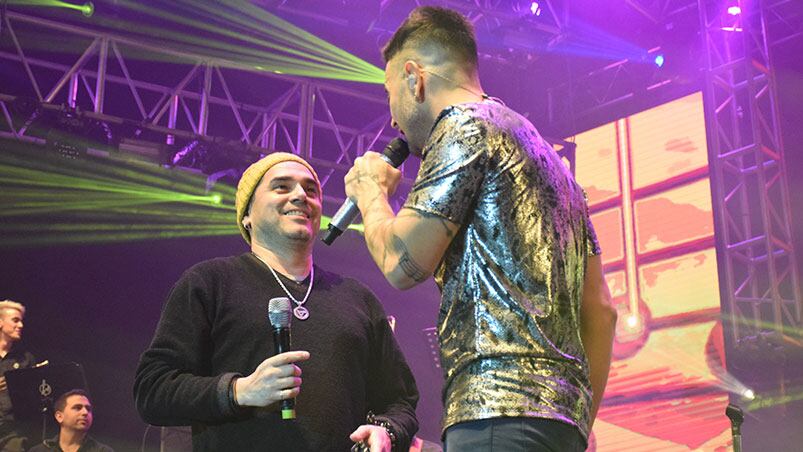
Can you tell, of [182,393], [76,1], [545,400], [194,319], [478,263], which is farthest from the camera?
[76,1]

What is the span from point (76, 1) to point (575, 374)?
23.8 ft

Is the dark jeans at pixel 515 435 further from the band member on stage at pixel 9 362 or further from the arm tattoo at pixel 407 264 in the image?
the band member on stage at pixel 9 362

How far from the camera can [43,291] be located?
8305 millimetres

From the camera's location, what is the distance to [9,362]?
717 centimetres

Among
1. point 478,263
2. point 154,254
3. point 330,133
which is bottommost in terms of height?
Result: point 478,263

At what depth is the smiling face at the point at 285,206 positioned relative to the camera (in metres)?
2.79

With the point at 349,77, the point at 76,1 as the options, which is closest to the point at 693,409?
the point at 349,77

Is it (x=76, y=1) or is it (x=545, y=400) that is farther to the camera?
(x=76, y=1)

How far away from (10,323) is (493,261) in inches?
245

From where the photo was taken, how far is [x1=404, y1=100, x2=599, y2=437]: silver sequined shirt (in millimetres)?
1643

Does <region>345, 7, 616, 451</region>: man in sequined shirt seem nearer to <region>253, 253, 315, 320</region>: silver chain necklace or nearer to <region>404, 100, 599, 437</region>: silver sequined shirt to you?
<region>404, 100, 599, 437</region>: silver sequined shirt

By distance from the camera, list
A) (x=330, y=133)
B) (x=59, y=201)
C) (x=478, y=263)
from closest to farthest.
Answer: (x=478, y=263), (x=59, y=201), (x=330, y=133)

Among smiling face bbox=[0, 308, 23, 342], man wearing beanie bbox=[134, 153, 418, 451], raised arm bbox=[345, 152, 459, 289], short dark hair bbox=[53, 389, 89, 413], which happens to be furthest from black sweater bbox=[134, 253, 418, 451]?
smiling face bbox=[0, 308, 23, 342]

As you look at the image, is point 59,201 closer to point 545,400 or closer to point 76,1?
point 76,1
